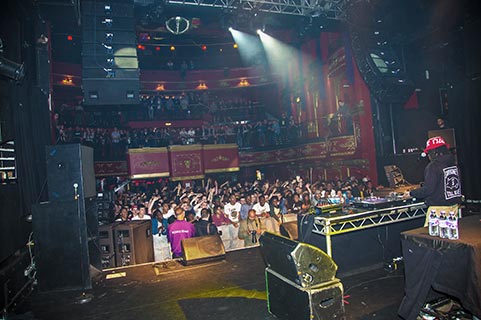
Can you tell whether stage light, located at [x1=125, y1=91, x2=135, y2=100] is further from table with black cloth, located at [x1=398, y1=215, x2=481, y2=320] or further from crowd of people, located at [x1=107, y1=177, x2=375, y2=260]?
table with black cloth, located at [x1=398, y1=215, x2=481, y2=320]

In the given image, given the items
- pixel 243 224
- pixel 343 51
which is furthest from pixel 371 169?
pixel 243 224

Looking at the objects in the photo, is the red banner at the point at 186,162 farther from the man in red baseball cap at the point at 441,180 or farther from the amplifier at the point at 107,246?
the man in red baseball cap at the point at 441,180

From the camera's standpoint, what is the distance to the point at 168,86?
78.0 ft

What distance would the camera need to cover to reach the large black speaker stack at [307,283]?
12.6 ft

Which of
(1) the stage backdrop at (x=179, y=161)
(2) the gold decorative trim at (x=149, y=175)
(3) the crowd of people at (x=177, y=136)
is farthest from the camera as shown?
(3) the crowd of people at (x=177, y=136)

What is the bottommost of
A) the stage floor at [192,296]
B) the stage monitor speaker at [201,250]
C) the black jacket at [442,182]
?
the stage floor at [192,296]

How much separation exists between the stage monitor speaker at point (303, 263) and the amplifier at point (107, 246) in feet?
16.4

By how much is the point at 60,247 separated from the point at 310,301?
4872 mm

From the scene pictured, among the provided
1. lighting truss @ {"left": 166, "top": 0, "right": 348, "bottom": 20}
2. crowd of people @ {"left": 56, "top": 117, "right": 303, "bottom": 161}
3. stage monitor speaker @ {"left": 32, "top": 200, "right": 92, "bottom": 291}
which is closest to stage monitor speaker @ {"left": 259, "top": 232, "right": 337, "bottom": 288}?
stage monitor speaker @ {"left": 32, "top": 200, "right": 92, "bottom": 291}

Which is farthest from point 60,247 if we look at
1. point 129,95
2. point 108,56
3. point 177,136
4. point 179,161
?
point 177,136

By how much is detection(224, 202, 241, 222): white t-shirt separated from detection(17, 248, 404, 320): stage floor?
3.13 m

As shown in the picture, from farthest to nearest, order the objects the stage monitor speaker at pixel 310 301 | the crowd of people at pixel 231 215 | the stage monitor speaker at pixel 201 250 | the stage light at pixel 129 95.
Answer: the stage light at pixel 129 95
the crowd of people at pixel 231 215
the stage monitor speaker at pixel 201 250
the stage monitor speaker at pixel 310 301

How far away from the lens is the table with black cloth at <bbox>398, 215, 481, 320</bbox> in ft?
11.7

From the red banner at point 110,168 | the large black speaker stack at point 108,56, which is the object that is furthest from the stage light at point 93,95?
the red banner at point 110,168
